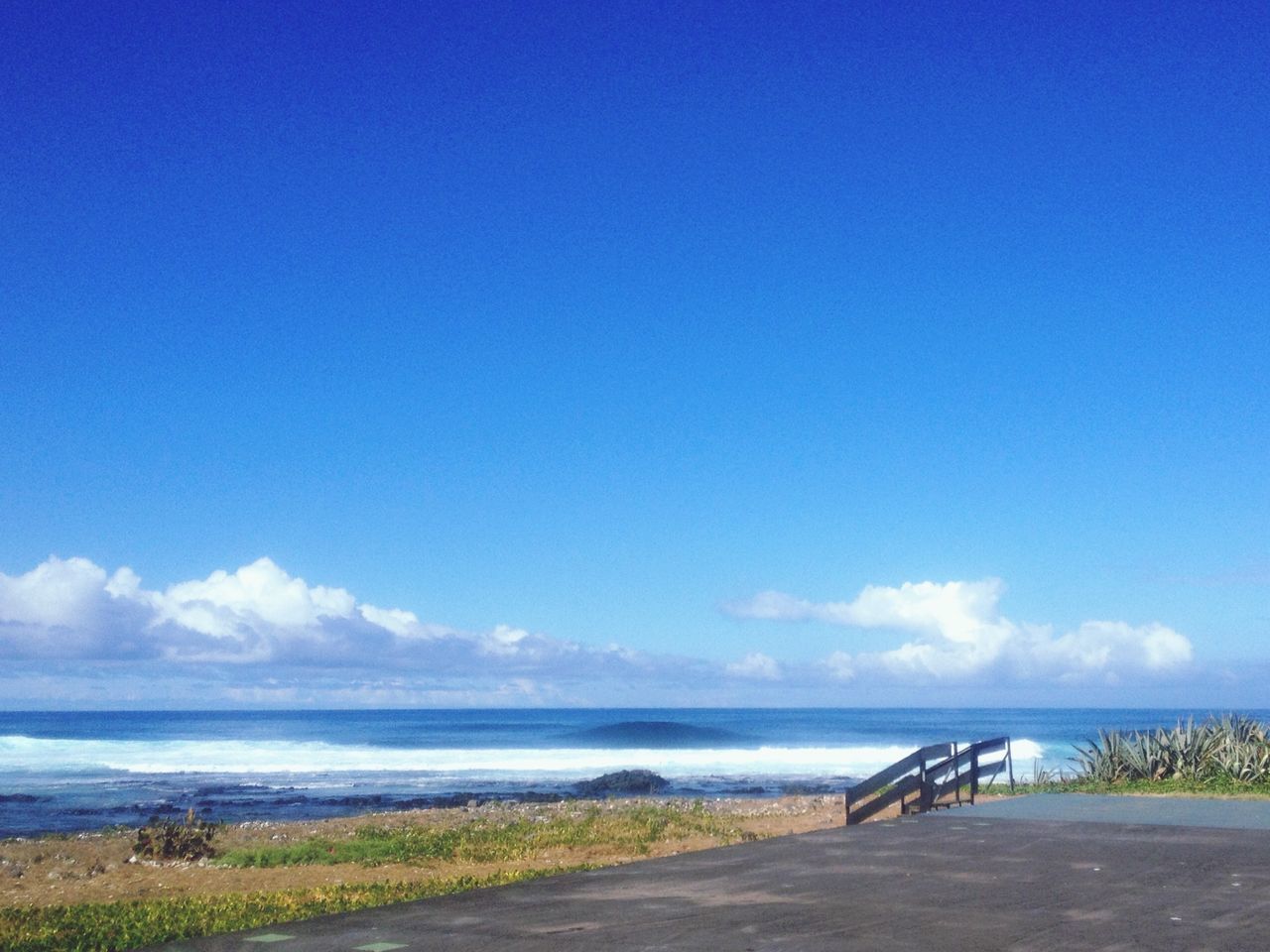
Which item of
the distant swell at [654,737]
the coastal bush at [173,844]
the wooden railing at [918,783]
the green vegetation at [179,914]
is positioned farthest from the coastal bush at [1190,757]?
the distant swell at [654,737]

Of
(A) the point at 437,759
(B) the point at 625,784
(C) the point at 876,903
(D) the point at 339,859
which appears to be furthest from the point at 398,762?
(C) the point at 876,903

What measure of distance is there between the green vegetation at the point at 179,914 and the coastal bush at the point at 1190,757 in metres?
14.1

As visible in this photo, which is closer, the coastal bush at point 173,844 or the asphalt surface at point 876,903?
the asphalt surface at point 876,903

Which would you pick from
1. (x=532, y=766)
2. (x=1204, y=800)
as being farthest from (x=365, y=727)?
(x=1204, y=800)

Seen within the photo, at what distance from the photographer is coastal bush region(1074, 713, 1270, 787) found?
71.2 feet

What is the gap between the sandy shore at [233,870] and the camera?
16891 mm

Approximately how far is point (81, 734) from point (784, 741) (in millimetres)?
68685

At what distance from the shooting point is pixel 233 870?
1862 centimetres

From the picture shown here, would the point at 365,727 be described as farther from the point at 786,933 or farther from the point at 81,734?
the point at 786,933

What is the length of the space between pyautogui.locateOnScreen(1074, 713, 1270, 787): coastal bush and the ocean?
1476 cm

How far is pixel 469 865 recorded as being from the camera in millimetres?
18297

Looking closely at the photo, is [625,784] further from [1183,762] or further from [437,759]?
[437,759]

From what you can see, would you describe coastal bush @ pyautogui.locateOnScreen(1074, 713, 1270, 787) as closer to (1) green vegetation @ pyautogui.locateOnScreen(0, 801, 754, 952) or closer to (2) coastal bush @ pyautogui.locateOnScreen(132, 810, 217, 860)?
(1) green vegetation @ pyautogui.locateOnScreen(0, 801, 754, 952)

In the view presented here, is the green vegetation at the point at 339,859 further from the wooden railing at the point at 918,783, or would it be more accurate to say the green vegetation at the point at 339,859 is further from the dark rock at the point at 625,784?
the dark rock at the point at 625,784
